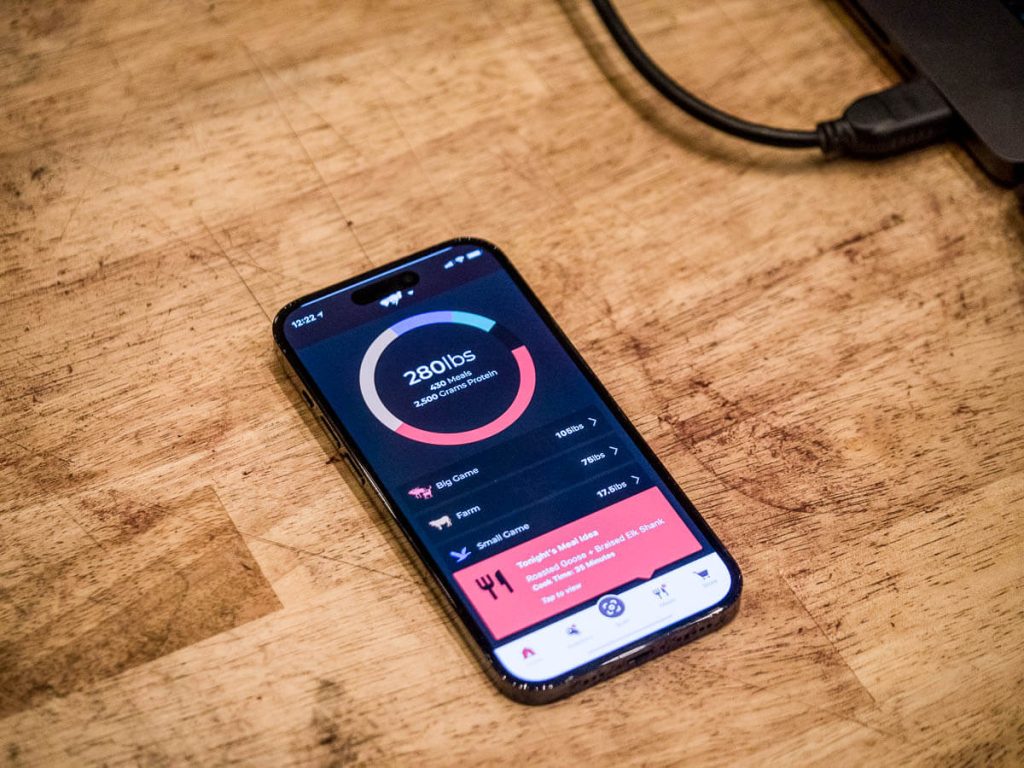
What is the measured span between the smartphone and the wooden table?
0.06 feet

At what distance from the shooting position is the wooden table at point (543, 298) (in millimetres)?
440

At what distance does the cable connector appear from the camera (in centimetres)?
58

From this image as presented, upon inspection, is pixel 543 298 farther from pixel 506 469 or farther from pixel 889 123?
pixel 889 123

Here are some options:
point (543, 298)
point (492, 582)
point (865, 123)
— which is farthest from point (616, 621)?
point (865, 123)

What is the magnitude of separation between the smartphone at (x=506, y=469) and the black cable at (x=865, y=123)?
0.14 metres

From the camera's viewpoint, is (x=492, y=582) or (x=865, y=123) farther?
(x=865, y=123)

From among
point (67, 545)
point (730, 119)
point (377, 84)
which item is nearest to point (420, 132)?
point (377, 84)

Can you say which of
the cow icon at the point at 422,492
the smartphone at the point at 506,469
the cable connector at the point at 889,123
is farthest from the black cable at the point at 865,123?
the cow icon at the point at 422,492

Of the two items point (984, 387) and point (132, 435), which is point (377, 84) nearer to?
point (132, 435)

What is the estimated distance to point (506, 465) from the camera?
0.48 metres

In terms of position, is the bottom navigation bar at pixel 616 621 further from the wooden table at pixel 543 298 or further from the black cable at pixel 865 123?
the black cable at pixel 865 123

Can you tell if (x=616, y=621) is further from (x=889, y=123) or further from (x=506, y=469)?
(x=889, y=123)

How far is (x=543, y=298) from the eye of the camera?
1.77 ft

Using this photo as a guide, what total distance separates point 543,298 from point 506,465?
3.8 inches
